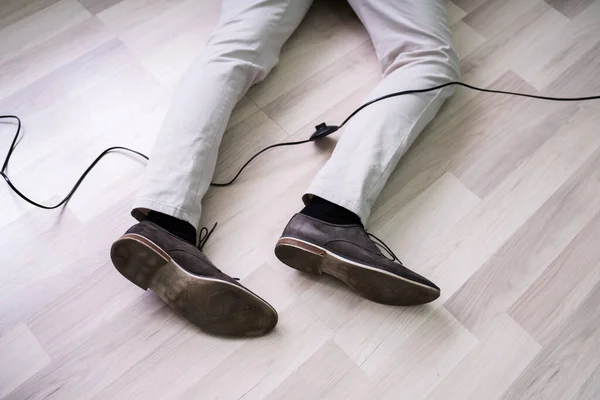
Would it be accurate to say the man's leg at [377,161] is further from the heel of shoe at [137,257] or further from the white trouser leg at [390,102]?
the heel of shoe at [137,257]

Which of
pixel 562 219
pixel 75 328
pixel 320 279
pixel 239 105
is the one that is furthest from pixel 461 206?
pixel 75 328

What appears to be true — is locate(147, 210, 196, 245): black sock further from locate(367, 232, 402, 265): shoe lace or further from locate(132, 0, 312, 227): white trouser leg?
locate(367, 232, 402, 265): shoe lace

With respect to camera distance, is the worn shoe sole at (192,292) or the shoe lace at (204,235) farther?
the shoe lace at (204,235)

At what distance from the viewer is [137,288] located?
96cm

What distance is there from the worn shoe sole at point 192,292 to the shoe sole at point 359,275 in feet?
0.34

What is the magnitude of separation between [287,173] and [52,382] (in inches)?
23.1

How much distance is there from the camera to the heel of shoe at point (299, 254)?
0.91 metres

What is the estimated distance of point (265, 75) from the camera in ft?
3.69

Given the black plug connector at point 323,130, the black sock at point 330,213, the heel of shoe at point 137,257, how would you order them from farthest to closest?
1. the black plug connector at point 323,130
2. the black sock at point 330,213
3. the heel of shoe at point 137,257

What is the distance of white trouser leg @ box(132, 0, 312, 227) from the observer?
0.92m

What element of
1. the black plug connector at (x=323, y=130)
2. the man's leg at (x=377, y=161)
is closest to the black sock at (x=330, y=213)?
the man's leg at (x=377, y=161)

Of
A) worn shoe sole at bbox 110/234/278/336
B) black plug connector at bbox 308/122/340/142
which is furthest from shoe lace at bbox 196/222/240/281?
black plug connector at bbox 308/122/340/142

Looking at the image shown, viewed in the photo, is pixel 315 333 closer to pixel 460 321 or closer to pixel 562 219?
pixel 460 321

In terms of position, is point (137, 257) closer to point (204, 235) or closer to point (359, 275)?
point (204, 235)
